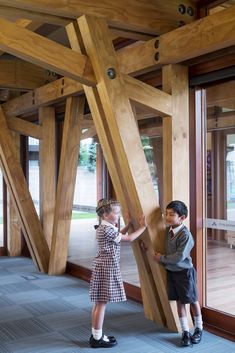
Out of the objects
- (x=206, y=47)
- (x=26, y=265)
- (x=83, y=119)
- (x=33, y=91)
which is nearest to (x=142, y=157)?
(x=206, y=47)

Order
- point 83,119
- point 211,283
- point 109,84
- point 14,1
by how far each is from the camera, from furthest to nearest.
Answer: point 83,119 < point 211,283 < point 109,84 < point 14,1

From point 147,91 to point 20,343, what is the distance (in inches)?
95.7

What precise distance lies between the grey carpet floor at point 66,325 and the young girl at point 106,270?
17cm

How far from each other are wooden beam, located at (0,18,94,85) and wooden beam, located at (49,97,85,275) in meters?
1.88

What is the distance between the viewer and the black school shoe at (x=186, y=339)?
11.6 ft

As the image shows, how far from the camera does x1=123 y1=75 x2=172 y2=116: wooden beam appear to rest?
366 centimetres

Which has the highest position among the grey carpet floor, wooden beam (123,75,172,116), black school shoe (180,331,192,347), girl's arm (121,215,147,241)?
wooden beam (123,75,172,116)

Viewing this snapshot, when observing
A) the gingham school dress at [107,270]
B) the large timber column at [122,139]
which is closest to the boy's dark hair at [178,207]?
the large timber column at [122,139]

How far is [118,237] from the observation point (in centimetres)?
354

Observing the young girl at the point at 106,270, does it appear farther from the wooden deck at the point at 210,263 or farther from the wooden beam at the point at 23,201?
the wooden beam at the point at 23,201

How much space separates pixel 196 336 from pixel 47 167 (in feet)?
12.2

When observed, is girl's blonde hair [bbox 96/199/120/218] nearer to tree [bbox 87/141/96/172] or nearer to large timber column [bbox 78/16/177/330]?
large timber column [bbox 78/16/177/330]

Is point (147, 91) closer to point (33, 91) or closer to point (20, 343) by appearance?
point (20, 343)

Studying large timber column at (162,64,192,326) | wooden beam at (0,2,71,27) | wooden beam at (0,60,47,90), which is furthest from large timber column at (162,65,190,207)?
wooden beam at (0,60,47,90)
